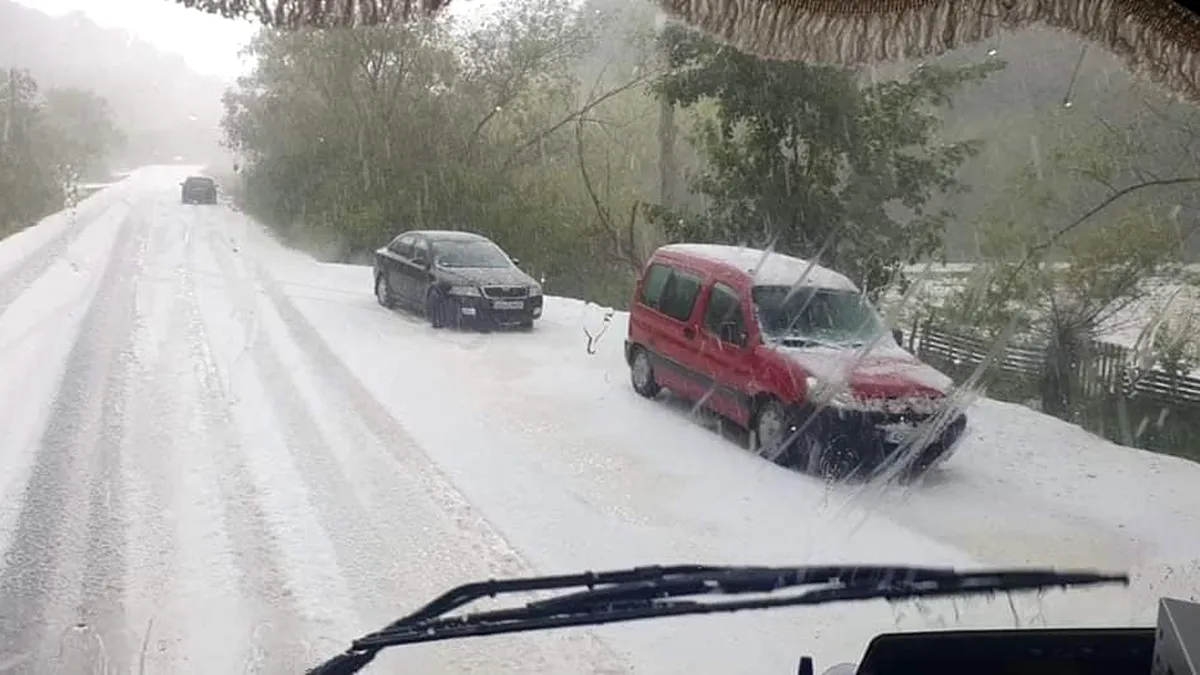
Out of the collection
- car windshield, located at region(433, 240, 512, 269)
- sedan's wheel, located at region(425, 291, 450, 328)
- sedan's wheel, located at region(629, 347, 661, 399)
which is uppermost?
car windshield, located at region(433, 240, 512, 269)

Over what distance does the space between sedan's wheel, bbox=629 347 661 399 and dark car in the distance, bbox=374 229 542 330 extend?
29cm

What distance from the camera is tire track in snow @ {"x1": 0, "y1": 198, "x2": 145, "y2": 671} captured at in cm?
215

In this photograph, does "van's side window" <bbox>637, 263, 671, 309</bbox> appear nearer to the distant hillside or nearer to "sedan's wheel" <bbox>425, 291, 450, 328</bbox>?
"sedan's wheel" <bbox>425, 291, 450, 328</bbox>

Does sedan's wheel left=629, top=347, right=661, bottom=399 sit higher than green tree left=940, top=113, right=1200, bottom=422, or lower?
lower

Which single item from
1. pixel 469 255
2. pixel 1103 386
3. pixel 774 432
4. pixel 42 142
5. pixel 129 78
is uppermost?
pixel 129 78

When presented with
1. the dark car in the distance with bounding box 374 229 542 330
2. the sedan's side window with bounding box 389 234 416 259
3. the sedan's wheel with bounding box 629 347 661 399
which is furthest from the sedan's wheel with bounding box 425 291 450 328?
the sedan's wheel with bounding box 629 347 661 399

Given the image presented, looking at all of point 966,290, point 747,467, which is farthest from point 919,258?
point 747,467

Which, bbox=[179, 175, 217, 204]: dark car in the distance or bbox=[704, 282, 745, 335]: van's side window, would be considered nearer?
bbox=[704, 282, 745, 335]: van's side window

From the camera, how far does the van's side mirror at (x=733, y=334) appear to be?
292 centimetres

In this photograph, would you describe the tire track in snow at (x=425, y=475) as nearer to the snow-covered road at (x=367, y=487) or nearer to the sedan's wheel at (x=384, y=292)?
the snow-covered road at (x=367, y=487)

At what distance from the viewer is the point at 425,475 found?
8.94ft

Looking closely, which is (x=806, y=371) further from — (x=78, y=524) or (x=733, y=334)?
(x=78, y=524)

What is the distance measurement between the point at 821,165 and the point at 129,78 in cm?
181

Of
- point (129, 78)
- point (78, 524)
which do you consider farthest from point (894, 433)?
point (129, 78)
